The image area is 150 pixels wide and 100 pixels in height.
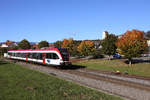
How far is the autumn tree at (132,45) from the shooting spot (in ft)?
94.5

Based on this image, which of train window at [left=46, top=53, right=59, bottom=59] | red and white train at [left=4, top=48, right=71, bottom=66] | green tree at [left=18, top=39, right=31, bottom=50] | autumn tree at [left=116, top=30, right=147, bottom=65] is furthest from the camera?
green tree at [left=18, top=39, right=31, bottom=50]

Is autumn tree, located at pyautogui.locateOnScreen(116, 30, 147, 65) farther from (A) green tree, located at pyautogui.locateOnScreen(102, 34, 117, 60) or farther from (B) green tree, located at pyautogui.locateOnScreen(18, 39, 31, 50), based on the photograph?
(B) green tree, located at pyautogui.locateOnScreen(18, 39, 31, 50)

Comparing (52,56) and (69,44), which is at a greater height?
(69,44)

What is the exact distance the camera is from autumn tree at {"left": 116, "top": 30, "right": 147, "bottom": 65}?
2879 cm

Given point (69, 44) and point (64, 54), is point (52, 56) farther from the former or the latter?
point (69, 44)

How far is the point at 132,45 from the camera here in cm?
2911

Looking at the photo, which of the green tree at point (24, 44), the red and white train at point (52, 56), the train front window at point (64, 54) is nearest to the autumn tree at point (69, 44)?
the red and white train at point (52, 56)

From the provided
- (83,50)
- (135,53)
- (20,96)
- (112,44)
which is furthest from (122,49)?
(20,96)

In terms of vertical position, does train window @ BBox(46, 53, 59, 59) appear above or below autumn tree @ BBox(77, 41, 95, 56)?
below

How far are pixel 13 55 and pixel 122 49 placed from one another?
3165 cm

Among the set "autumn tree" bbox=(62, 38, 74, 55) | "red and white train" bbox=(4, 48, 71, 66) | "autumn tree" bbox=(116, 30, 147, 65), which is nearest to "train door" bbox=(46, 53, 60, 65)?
"red and white train" bbox=(4, 48, 71, 66)

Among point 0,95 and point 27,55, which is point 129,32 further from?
point 0,95

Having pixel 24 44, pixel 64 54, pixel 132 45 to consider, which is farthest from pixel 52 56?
pixel 24 44

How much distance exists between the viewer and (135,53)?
94.3 ft
